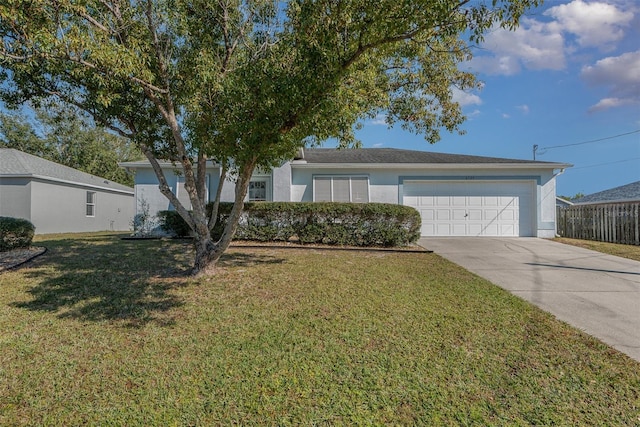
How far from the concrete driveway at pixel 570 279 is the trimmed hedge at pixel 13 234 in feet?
37.1

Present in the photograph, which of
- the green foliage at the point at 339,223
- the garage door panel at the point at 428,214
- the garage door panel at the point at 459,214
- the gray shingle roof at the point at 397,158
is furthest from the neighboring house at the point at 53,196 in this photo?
the garage door panel at the point at 459,214

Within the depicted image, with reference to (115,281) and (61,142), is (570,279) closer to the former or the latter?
(115,281)

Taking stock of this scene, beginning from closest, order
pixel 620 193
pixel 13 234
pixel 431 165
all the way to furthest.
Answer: pixel 13 234 < pixel 431 165 < pixel 620 193

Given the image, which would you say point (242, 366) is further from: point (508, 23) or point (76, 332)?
point (508, 23)

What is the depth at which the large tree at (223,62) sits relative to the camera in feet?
12.0

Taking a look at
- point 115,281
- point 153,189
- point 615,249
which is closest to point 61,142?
point 153,189

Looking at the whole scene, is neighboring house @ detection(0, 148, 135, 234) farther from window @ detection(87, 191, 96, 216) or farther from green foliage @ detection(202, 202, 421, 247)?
green foliage @ detection(202, 202, 421, 247)

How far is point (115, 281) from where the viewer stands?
576cm

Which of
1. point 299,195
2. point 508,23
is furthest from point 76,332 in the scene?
point 299,195

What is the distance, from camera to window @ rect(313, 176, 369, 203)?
12453mm

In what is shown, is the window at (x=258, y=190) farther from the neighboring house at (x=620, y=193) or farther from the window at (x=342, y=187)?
the neighboring house at (x=620, y=193)

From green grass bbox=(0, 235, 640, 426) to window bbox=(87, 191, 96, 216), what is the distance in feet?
50.1

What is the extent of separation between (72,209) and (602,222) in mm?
24838

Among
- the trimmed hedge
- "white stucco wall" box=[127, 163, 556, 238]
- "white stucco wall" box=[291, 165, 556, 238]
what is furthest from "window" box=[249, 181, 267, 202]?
the trimmed hedge
